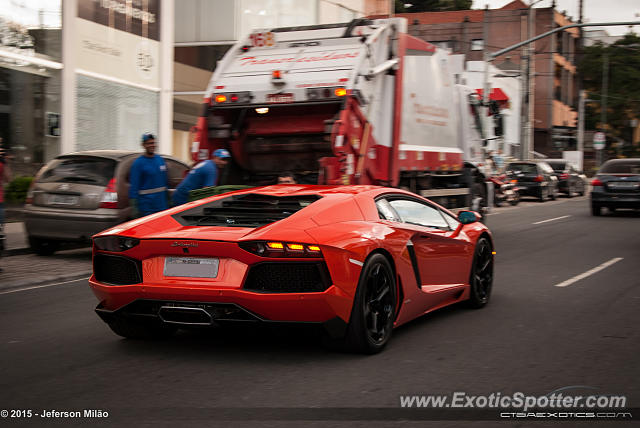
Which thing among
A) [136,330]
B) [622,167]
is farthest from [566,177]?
[136,330]

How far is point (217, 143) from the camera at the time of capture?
1189 centimetres

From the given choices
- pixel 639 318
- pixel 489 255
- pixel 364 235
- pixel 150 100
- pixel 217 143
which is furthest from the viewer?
pixel 150 100

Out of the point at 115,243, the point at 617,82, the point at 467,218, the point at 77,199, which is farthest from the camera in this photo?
the point at 617,82

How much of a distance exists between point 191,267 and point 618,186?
18970 millimetres

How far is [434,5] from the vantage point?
267 ft

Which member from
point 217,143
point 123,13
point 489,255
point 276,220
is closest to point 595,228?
point 217,143

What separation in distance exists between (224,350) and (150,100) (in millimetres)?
16944

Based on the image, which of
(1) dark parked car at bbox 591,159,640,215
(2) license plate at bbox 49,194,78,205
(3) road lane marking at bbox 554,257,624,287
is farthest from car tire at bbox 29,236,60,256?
(1) dark parked car at bbox 591,159,640,215

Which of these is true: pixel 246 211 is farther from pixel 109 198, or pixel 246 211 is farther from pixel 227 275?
pixel 109 198

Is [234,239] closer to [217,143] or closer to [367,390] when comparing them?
[367,390]

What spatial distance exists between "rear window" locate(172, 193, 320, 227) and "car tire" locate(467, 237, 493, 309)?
7.42 ft

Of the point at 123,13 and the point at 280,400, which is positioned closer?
the point at 280,400

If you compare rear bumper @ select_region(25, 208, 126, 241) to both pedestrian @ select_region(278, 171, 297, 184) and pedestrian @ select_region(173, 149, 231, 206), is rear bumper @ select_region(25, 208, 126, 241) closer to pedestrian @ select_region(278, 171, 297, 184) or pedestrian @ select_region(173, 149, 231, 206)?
pedestrian @ select_region(173, 149, 231, 206)

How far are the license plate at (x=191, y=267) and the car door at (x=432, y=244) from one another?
1.73m
